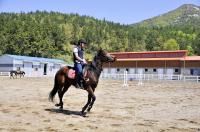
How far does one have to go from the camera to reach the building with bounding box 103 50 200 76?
63500 mm

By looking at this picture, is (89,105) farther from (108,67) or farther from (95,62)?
(108,67)

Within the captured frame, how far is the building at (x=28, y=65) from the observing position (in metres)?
76.4

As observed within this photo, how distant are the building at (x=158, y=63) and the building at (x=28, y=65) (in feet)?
54.4

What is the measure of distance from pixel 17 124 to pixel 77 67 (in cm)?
327

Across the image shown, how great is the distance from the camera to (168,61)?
6531 centimetres

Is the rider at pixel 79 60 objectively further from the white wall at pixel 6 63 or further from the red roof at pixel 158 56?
the white wall at pixel 6 63

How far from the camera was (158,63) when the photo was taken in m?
66.4

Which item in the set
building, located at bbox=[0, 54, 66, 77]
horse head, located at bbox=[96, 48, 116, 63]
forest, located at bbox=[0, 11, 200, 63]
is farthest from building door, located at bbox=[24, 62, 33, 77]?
horse head, located at bbox=[96, 48, 116, 63]

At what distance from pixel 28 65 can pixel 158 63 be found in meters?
29.0

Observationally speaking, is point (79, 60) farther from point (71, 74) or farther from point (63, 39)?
point (63, 39)

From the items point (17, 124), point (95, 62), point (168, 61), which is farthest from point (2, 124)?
point (168, 61)

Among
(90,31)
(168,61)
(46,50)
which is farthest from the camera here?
(90,31)

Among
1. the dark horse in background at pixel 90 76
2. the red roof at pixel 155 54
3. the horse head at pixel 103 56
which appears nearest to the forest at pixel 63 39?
the red roof at pixel 155 54

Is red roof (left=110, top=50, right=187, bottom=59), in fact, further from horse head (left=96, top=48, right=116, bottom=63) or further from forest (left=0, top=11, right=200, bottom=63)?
horse head (left=96, top=48, right=116, bottom=63)
